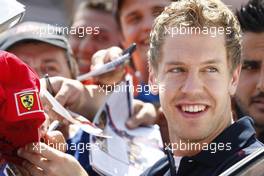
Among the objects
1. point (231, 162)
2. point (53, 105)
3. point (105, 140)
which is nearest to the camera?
point (231, 162)

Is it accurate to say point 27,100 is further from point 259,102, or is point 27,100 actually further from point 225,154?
point 259,102

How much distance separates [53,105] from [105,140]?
1.31 ft

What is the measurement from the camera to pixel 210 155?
2.68 meters

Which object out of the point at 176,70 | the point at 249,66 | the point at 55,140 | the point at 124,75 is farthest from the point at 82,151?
the point at 249,66

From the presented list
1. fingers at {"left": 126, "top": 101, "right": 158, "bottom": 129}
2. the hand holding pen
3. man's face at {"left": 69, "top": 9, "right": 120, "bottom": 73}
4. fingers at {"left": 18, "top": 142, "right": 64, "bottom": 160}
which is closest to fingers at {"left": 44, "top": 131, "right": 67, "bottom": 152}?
fingers at {"left": 18, "top": 142, "right": 64, "bottom": 160}

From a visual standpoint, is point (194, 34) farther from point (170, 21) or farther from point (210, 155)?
point (210, 155)

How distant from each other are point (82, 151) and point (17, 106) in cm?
82

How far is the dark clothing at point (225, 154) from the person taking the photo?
2627 mm

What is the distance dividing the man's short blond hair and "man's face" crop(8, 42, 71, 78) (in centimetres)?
104

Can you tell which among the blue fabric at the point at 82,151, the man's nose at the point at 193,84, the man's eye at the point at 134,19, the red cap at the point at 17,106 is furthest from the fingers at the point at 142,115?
the red cap at the point at 17,106

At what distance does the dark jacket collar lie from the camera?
266 centimetres

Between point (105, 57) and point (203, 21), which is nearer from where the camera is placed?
point (203, 21)

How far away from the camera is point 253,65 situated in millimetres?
3482

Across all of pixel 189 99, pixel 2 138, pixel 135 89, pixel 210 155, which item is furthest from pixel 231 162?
pixel 135 89
